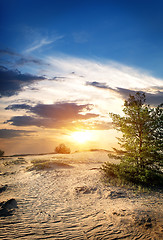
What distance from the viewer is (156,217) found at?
21.3 ft

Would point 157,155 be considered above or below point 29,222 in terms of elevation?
above

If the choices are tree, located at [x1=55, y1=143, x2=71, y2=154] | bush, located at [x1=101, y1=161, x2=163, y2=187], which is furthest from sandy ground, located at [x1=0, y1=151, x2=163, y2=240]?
tree, located at [x1=55, y1=143, x2=71, y2=154]

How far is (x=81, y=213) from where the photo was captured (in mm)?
7562

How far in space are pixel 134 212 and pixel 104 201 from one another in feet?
7.85

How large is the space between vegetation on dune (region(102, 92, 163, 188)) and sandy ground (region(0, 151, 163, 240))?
1414mm

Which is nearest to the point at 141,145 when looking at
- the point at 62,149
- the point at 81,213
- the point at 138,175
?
the point at 138,175

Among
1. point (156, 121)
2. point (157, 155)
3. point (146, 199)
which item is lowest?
point (146, 199)

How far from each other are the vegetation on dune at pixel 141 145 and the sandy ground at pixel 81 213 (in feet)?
4.64

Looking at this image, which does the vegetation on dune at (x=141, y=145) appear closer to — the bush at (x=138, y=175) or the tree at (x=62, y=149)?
the bush at (x=138, y=175)

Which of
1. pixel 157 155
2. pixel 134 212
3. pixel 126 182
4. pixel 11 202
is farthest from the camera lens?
pixel 126 182

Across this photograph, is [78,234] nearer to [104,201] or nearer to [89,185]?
[104,201]

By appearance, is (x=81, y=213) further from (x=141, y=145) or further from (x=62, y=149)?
→ (x=62, y=149)

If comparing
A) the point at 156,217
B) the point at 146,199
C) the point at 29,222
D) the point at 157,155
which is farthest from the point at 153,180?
the point at 29,222

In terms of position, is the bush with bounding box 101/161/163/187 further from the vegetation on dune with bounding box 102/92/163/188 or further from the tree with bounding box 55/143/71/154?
the tree with bounding box 55/143/71/154
